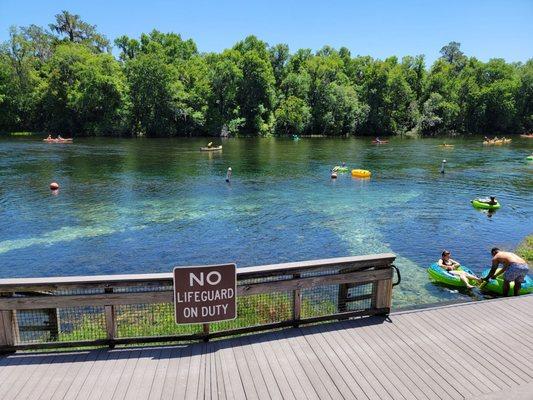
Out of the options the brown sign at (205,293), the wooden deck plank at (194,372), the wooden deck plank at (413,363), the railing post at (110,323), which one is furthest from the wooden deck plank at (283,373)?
the railing post at (110,323)

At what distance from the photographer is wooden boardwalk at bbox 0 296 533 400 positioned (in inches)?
237

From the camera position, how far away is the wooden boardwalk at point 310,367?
6027mm

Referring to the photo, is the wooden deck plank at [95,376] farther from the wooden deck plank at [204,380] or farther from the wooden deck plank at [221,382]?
the wooden deck plank at [221,382]

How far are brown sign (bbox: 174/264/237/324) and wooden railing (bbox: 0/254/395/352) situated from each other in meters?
0.19

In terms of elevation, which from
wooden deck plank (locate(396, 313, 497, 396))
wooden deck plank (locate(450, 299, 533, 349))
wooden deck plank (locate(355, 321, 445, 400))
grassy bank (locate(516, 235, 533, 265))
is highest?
wooden deck plank (locate(355, 321, 445, 400))

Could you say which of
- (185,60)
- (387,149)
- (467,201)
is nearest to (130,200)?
(467,201)

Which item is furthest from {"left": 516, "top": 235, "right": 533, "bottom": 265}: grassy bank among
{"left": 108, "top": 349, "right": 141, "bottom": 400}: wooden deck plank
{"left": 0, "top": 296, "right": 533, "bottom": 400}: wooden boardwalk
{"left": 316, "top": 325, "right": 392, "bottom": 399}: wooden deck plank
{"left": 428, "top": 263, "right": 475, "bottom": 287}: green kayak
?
{"left": 108, "top": 349, "right": 141, "bottom": 400}: wooden deck plank

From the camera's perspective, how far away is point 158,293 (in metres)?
7.10

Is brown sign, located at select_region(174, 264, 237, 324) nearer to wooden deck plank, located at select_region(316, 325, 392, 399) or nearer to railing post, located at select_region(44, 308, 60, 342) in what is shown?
wooden deck plank, located at select_region(316, 325, 392, 399)

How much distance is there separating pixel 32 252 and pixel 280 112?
75.8m

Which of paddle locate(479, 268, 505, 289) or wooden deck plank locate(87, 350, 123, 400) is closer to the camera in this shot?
wooden deck plank locate(87, 350, 123, 400)

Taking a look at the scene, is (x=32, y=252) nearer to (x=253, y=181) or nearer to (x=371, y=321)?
(x=371, y=321)

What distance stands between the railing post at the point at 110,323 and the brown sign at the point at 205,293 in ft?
3.50

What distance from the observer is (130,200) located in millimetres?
30031
